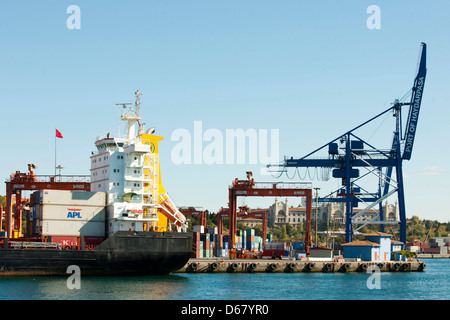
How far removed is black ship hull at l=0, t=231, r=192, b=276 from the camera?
45750 millimetres

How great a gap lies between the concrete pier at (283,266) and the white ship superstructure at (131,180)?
709cm

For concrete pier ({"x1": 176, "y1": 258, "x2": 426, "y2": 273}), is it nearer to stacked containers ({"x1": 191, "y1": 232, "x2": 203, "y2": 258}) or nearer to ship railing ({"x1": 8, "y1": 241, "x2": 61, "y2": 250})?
stacked containers ({"x1": 191, "y1": 232, "x2": 203, "y2": 258})

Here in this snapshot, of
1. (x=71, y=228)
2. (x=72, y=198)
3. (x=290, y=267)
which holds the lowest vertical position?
(x=290, y=267)

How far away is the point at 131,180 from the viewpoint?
51.3m

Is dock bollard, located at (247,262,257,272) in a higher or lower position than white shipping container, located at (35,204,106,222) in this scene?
lower

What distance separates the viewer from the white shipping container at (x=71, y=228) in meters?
48.4

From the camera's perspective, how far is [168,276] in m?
51.2

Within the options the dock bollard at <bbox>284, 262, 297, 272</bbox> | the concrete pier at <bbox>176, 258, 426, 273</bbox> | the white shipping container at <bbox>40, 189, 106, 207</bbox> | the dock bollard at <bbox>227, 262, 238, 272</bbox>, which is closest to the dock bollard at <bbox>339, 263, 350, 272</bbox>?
the concrete pier at <bbox>176, 258, 426, 273</bbox>

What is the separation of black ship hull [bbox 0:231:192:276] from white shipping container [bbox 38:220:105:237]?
2.69 m

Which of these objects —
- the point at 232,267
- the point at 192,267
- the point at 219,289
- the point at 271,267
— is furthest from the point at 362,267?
the point at 219,289

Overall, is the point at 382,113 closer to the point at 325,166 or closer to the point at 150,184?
the point at 325,166

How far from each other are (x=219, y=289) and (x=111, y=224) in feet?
39.5

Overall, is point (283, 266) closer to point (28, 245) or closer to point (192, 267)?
point (192, 267)
